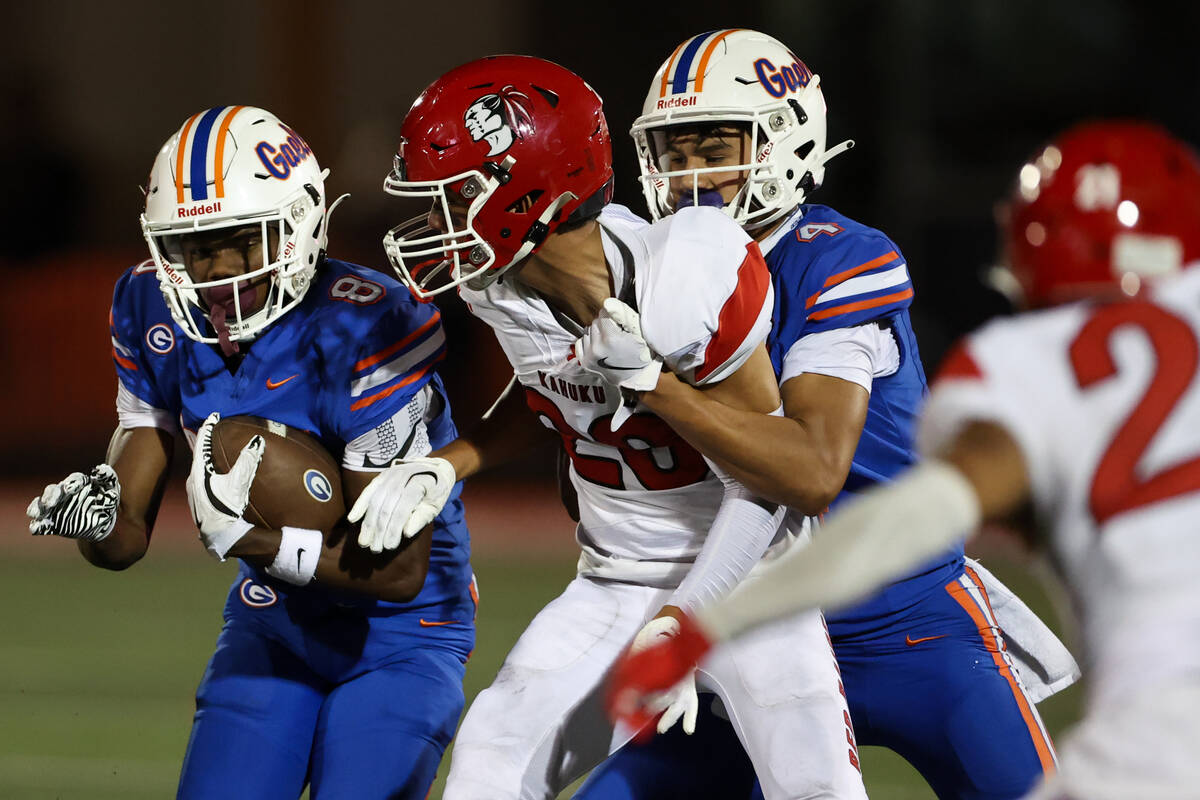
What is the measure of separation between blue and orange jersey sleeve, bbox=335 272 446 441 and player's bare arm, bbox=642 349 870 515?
680 mm

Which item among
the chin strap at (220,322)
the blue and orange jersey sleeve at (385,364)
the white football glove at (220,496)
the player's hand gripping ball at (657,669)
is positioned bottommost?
the white football glove at (220,496)

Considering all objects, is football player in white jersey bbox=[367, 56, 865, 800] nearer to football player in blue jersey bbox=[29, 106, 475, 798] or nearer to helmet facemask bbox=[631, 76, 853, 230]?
football player in blue jersey bbox=[29, 106, 475, 798]

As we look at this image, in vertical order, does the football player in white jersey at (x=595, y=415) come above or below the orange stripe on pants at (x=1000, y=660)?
above

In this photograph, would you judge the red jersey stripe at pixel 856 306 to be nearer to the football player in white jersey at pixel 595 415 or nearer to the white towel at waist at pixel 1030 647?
the football player in white jersey at pixel 595 415

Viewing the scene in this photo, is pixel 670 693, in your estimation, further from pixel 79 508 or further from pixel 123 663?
pixel 123 663

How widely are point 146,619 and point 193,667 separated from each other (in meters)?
0.91

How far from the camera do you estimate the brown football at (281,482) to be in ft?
8.91

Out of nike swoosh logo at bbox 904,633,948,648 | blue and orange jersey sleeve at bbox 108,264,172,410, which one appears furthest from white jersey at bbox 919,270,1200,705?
blue and orange jersey sleeve at bbox 108,264,172,410

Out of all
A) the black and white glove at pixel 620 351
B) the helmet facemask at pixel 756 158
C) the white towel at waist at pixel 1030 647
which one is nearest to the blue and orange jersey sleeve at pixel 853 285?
the helmet facemask at pixel 756 158

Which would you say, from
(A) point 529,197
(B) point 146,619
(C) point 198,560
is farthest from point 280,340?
(C) point 198,560

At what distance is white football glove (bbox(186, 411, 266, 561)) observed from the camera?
2.60 m

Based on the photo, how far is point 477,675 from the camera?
5176mm

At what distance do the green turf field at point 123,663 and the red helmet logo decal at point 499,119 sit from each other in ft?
6.98

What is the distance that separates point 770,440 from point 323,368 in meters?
0.95
